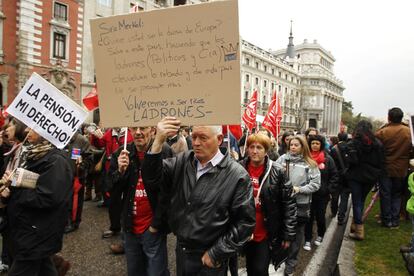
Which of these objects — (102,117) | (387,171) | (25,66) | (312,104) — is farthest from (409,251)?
(312,104)

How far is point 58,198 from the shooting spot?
2.90 metres

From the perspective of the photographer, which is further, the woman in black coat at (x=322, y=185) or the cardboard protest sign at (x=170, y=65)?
the woman in black coat at (x=322, y=185)

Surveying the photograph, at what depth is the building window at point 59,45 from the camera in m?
23.2

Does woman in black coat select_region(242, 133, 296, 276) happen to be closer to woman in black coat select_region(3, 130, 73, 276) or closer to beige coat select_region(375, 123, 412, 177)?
woman in black coat select_region(3, 130, 73, 276)

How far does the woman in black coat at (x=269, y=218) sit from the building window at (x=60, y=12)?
2425cm

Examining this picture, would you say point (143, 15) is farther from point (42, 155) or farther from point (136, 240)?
point (136, 240)

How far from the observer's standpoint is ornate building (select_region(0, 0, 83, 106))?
21219mm

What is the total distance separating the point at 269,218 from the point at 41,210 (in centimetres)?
214

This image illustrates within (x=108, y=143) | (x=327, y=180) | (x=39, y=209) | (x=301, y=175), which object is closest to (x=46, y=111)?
(x=39, y=209)

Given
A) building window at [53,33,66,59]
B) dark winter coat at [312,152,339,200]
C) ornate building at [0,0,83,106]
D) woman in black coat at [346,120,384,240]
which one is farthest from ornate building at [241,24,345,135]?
dark winter coat at [312,152,339,200]

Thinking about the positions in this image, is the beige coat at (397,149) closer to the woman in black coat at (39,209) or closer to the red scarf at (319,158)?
the red scarf at (319,158)

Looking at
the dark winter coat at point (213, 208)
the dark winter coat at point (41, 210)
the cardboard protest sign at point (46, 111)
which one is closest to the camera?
the dark winter coat at point (213, 208)

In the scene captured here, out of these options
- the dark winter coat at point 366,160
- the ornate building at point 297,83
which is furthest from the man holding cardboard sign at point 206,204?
the ornate building at point 297,83

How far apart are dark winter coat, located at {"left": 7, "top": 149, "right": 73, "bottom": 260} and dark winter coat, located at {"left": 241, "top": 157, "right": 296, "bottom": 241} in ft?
6.32
